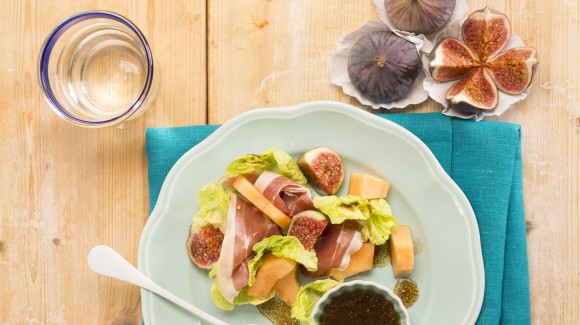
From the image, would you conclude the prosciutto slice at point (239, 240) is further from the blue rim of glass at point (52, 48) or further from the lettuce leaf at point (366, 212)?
the blue rim of glass at point (52, 48)

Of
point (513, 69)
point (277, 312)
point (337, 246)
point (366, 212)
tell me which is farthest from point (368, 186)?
point (513, 69)

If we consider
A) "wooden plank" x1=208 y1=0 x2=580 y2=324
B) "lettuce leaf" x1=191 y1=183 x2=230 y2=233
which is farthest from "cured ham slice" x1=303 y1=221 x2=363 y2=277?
"wooden plank" x1=208 y1=0 x2=580 y2=324

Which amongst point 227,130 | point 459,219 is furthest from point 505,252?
point 227,130

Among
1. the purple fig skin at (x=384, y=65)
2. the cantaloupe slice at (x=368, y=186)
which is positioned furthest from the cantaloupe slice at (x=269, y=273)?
the purple fig skin at (x=384, y=65)

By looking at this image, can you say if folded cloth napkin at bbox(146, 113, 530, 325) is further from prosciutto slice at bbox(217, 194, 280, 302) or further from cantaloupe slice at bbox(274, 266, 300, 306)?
cantaloupe slice at bbox(274, 266, 300, 306)

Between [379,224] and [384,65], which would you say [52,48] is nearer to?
[384,65]
